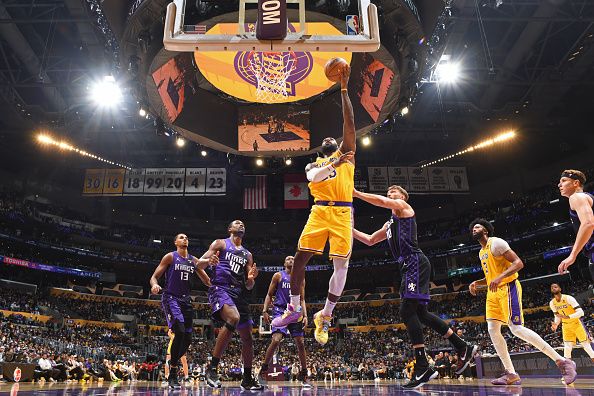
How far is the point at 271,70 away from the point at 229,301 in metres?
9.99

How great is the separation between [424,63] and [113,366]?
17075mm

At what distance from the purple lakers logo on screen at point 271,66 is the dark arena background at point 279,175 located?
0.27 ft

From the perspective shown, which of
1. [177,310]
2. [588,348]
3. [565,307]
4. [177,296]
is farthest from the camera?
[565,307]

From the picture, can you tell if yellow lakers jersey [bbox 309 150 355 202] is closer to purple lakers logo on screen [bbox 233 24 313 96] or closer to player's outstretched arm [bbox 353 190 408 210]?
player's outstretched arm [bbox 353 190 408 210]

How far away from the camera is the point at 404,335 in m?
30.2

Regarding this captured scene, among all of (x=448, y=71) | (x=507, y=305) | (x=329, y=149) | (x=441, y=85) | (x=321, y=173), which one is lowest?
(x=507, y=305)


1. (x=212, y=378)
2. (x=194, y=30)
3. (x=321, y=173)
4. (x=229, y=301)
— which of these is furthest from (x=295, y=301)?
(x=194, y=30)

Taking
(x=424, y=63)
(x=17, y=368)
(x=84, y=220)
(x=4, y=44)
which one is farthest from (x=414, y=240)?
(x=84, y=220)

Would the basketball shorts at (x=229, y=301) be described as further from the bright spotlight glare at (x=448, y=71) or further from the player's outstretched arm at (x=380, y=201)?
the bright spotlight glare at (x=448, y=71)

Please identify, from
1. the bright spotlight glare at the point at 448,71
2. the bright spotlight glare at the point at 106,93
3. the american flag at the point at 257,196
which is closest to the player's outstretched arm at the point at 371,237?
the bright spotlight glare at the point at 448,71

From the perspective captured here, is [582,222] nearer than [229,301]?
Yes

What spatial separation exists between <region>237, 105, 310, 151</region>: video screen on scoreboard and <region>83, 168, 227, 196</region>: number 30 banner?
866 cm

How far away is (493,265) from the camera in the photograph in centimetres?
603

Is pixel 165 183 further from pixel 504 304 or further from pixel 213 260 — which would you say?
pixel 504 304
